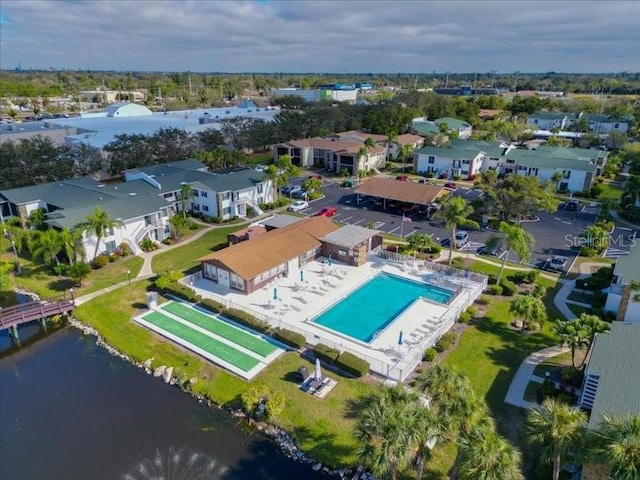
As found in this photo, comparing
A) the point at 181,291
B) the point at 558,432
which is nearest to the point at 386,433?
the point at 558,432

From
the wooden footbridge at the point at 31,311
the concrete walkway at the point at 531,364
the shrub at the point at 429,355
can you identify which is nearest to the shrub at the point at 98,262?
the wooden footbridge at the point at 31,311

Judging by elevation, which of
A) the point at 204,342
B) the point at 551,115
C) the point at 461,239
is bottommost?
the point at 204,342

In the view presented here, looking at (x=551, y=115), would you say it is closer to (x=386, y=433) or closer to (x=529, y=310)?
(x=529, y=310)

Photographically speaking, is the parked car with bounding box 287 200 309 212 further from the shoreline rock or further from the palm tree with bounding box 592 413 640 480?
the palm tree with bounding box 592 413 640 480

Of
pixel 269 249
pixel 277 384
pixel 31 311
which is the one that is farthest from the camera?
pixel 269 249

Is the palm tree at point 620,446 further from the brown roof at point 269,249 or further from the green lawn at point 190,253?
the green lawn at point 190,253

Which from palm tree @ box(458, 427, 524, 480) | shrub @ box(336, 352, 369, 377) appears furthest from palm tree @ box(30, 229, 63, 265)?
palm tree @ box(458, 427, 524, 480)
